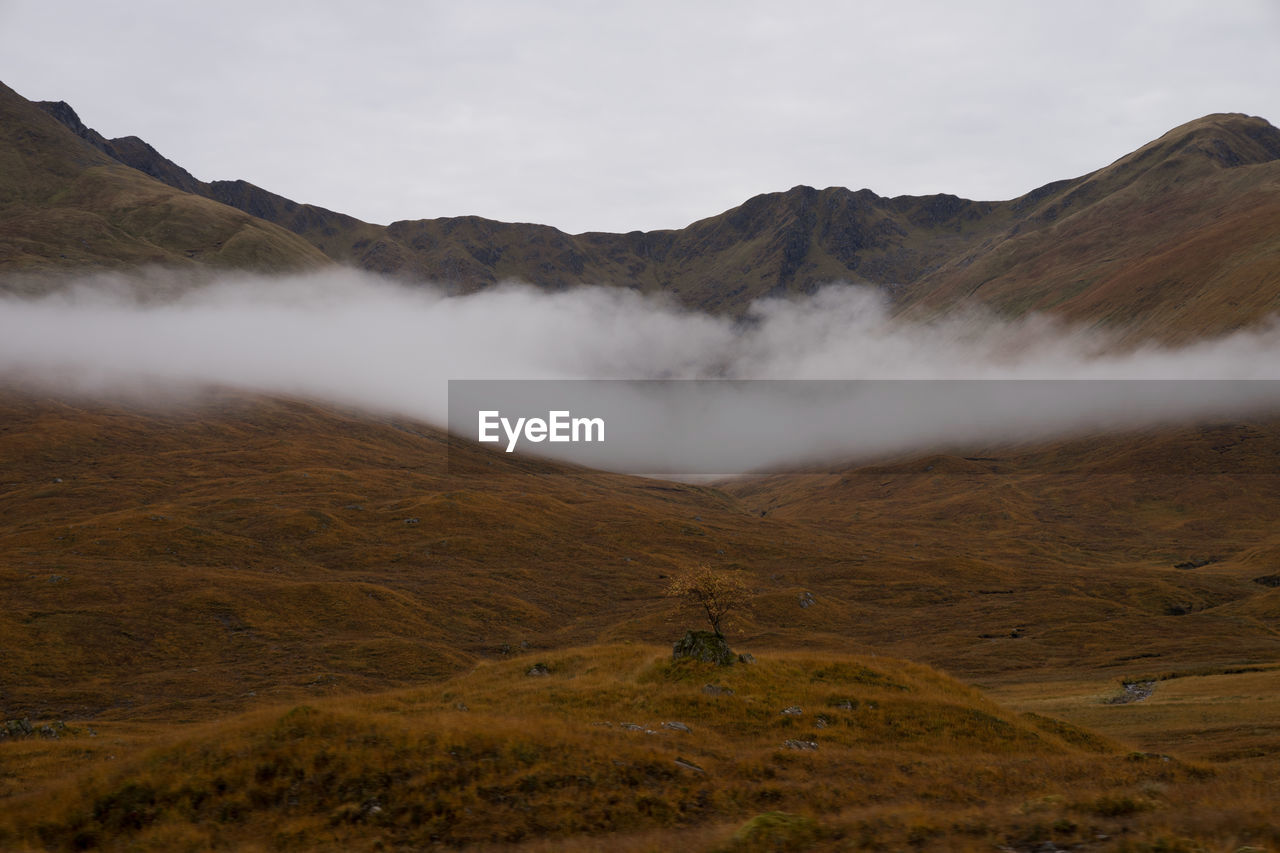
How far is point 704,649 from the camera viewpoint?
44.6 meters

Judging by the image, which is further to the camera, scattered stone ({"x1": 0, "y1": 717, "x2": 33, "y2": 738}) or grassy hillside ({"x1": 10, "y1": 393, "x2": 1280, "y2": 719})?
grassy hillside ({"x1": 10, "y1": 393, "x2": 1280, "y2": 719})

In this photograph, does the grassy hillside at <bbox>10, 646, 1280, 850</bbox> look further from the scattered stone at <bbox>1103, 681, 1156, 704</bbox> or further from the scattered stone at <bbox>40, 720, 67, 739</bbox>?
the scattered stone at <bbox>1103, 681, 1156, 704</bbox>

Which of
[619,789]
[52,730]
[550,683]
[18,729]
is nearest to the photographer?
[619,789]

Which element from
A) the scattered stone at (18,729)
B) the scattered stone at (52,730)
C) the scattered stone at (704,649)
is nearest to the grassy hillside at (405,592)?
the scattered stone at (52,730)

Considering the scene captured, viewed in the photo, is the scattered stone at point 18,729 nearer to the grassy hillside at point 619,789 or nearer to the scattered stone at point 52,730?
the scattered stone at point 52,730

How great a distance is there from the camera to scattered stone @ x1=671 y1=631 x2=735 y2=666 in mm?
44188

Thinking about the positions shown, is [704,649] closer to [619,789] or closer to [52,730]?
[619,789]

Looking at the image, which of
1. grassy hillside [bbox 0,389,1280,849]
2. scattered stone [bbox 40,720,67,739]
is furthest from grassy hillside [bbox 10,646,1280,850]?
scattered stone [bbox 40,720,67,739]

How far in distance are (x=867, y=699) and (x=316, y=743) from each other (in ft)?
89.3

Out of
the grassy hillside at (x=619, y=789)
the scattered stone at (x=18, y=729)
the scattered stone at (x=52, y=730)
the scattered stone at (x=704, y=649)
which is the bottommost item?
the scattered stone at (x=52, y=730)

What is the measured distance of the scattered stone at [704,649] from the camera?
4419 cm

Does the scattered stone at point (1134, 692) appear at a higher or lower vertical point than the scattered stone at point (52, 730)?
lower

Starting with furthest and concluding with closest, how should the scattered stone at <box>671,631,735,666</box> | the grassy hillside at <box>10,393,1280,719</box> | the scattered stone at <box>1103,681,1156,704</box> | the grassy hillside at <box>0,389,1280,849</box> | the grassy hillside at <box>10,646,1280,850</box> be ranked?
the grassy hillside at <box>10,393,1280,719</box>, the scattered stone at <box>1103,681,1156,704</box>, the scattered stone at <box>671,631,735,666</box>, the grassy hillside at <box>0,389,1280,849</box>, the grassy hillside at <box>10,646,1280,850</box>

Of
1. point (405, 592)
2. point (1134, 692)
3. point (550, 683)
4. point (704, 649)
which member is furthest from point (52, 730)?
point (1134, 692)
